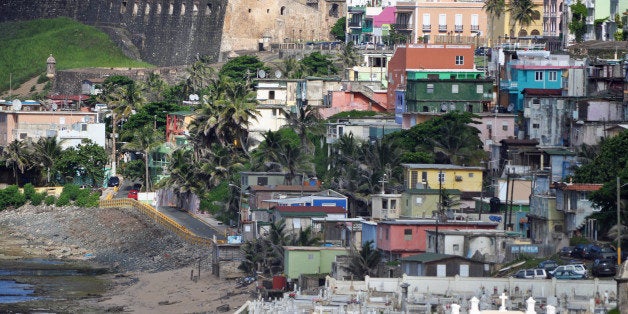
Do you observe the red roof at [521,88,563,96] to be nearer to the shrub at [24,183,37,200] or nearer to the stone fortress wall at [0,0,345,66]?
the shrub at [24,183,37,200]

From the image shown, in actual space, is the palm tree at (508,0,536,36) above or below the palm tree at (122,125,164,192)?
above

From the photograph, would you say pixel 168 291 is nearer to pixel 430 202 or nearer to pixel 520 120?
pixel 430 202

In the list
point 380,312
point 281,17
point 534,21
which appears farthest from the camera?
point 281,17

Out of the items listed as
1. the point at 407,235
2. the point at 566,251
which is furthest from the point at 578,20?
the point at 566,251

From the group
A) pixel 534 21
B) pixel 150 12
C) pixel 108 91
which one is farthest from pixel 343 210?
pixel 150 12

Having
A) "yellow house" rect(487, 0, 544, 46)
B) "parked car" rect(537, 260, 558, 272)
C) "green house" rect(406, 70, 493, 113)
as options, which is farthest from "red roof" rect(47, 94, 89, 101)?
"parked car" rect(537, 260, 558, 272)
